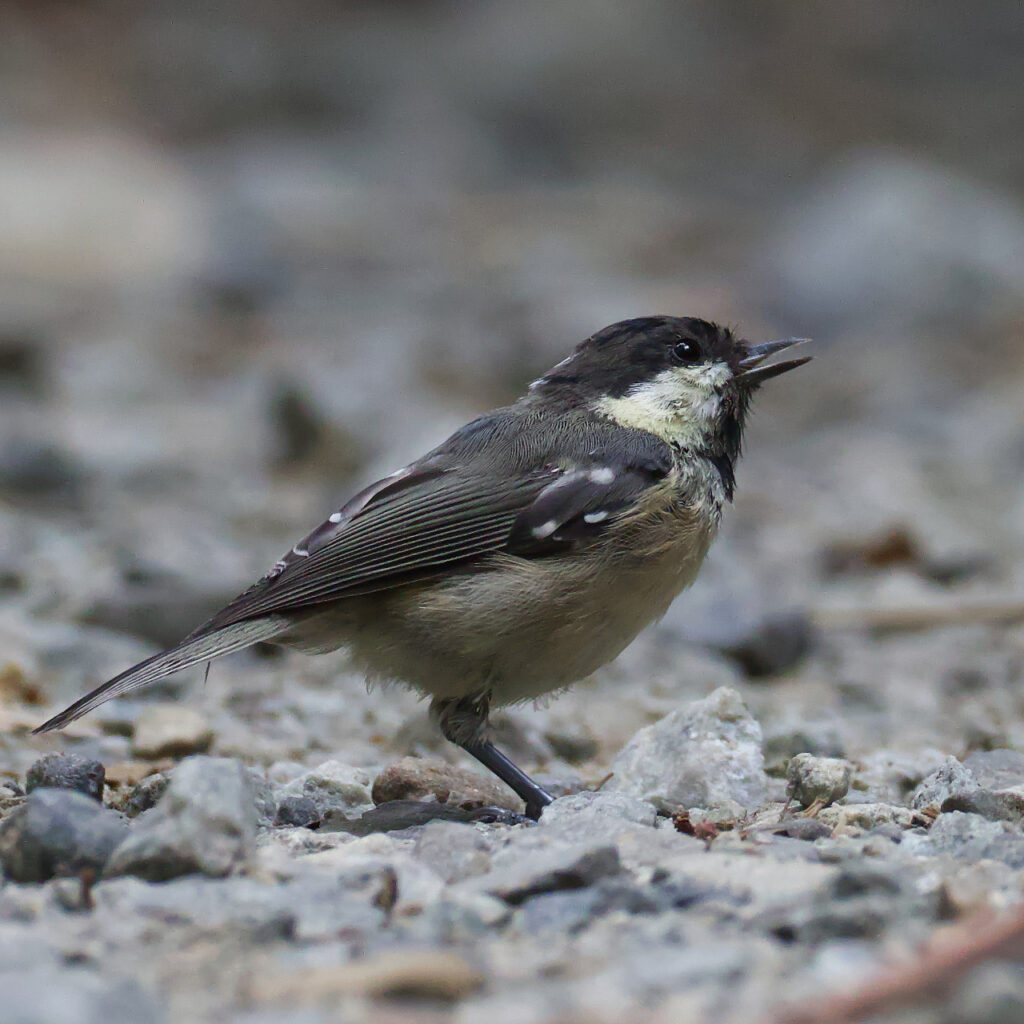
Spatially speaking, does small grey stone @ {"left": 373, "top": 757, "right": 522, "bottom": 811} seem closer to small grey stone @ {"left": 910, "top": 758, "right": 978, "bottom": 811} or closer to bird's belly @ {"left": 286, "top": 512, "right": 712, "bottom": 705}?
bird's belly @ {"left": 286, "top": 512, "right": 712, "bottom": 705}

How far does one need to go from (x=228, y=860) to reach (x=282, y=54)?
662 inches

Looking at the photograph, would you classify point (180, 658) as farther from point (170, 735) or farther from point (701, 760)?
point (701, 760)

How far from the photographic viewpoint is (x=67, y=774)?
3521 mm

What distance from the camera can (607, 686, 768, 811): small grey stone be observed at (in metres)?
3.85

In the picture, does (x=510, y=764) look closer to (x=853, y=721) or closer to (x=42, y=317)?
(x=853, y=721)

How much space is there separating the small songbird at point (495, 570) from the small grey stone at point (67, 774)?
0.14 m

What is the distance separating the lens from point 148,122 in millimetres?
15977

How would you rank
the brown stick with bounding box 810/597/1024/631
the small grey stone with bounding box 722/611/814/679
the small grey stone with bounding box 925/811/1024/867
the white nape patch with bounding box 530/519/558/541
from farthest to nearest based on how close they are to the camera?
the brown stick with bounding box 810/597/1024/631 < the small grey stone with bounding box 722/611/814/679 < the white nape patch with bounding box 530/519/558/541 < the small grey stone with bounding box 925/811/1024/867

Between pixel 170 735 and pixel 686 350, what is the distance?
1.98 m

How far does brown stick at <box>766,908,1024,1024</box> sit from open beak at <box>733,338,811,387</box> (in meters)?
2.44

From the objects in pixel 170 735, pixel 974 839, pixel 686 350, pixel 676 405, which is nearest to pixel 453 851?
pixel 974 839

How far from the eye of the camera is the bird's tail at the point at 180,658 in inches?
145

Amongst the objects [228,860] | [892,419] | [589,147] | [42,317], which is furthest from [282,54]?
[228,860]

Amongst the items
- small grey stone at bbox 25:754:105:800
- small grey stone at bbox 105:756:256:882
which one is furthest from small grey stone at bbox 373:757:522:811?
small grey stone at bbox 105:756:256:882
